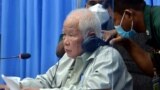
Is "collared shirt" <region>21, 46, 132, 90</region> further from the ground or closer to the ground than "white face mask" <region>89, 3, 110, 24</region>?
closer to the ground

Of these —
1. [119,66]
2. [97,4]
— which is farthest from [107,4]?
[119,66]

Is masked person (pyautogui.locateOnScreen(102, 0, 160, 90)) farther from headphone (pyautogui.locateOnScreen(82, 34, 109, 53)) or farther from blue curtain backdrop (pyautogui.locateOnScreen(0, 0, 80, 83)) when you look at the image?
blue curtain backdrop (pyautogui.locateOnScreen(0, 0, 80, 83))

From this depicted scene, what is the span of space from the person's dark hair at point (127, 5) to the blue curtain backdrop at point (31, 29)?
41 cm

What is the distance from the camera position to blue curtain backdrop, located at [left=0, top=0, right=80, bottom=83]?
1.71 meters

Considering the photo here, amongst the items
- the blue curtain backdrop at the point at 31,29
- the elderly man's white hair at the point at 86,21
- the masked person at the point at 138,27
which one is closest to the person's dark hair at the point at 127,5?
the masked person at the point at 138,27

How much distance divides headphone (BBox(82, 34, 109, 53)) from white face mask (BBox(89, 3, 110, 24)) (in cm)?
7

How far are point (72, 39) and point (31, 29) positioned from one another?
554 mm

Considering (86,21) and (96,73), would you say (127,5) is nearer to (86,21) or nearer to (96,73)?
(86,21)

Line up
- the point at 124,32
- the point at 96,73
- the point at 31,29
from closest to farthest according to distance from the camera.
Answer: the point at 96,73, the point at 124,32, the point at 31,29

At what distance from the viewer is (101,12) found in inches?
48.4

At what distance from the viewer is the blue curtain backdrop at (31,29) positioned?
5.62 ft

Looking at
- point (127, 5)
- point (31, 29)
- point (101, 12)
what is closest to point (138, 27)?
point (127, 5)

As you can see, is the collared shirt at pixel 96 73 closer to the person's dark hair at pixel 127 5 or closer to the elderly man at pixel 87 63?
the elderly man at pixel 87 63

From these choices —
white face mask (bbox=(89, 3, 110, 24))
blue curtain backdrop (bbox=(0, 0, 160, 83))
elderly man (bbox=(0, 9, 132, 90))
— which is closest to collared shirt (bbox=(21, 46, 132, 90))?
elderly man (bbox=(0, 9, 132, 90))
